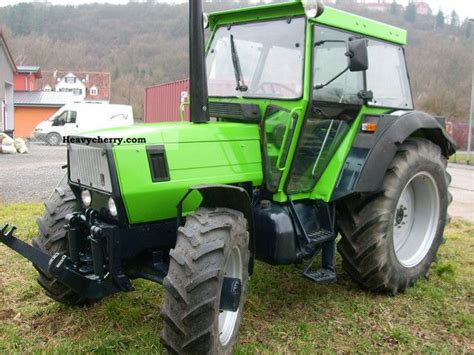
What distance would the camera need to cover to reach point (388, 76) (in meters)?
4.84

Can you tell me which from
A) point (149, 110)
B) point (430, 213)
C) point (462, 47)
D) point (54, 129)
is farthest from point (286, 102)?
point (462, 47)

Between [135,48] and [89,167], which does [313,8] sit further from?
[135,48]

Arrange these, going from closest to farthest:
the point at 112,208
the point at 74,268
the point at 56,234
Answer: the point at 112,208, the point at 74,268, the point at 56,234

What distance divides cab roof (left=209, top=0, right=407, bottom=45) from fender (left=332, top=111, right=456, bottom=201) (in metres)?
0.76

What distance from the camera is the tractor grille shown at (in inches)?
128

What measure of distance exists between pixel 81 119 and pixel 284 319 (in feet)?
70.9

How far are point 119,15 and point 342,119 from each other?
68.2 m

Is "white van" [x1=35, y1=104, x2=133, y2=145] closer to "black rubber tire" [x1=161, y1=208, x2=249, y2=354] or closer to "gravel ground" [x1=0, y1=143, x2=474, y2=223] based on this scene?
"gravel ground" [x1=0, y1=143, x2=474, y2=223]

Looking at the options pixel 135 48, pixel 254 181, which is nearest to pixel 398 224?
pixel 254 181

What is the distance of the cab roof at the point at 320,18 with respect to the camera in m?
4.04

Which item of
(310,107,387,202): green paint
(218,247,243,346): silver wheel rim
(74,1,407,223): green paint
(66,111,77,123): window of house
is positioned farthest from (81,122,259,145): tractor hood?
(66,111,77,123): window of house

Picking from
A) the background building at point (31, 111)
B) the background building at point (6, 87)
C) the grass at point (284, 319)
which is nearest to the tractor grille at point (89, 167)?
the grass at point (284, 319)

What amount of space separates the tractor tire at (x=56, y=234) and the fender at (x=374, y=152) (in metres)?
2.04

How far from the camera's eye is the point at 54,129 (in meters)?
25.1
